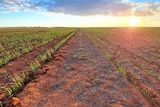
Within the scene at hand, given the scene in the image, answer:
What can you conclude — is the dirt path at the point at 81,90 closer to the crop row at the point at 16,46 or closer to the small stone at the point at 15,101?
the small stone at the point at 15,101

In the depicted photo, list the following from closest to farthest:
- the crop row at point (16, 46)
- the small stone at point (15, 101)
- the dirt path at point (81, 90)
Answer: the small stone at point (15, 101) < the dirt path at point (81, 90) < the crop row at point (16, 46)

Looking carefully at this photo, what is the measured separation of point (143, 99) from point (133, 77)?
2.13 m

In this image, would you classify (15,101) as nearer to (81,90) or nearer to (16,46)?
(81,90)

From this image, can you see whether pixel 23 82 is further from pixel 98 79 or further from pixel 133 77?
pixel 133 77

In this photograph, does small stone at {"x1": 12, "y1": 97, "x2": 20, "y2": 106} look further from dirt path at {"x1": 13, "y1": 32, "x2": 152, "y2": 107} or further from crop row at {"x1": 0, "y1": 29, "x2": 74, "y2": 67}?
crop row at {"x1": 0, "y1": 29, "x2": 74, "y2": 67}

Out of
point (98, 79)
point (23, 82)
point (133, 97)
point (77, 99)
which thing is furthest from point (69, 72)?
point (133, 97)

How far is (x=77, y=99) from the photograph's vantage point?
219 inches

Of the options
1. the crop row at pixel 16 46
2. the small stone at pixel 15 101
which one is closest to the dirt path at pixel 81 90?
the small stone at pixel 15 101

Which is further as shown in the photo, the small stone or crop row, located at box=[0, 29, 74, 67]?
crop row, located at box=[0, 29, 74, 67]

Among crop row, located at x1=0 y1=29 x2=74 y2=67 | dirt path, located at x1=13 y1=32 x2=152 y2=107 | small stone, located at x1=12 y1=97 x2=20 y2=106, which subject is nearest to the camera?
small stone, located at x1=12 y1=97 x2=20 y2=106

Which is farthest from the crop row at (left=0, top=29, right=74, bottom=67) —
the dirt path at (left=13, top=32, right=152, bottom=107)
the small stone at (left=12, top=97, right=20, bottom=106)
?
the small stone at (left=12, top=97, right=20, bottom=106)

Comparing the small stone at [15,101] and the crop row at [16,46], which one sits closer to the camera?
the small stone at [15,101]

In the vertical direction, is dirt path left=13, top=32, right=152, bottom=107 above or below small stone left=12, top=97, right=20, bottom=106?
below

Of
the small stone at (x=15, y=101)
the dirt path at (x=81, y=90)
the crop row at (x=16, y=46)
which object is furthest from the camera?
the crop row at (x=16, y=46)
